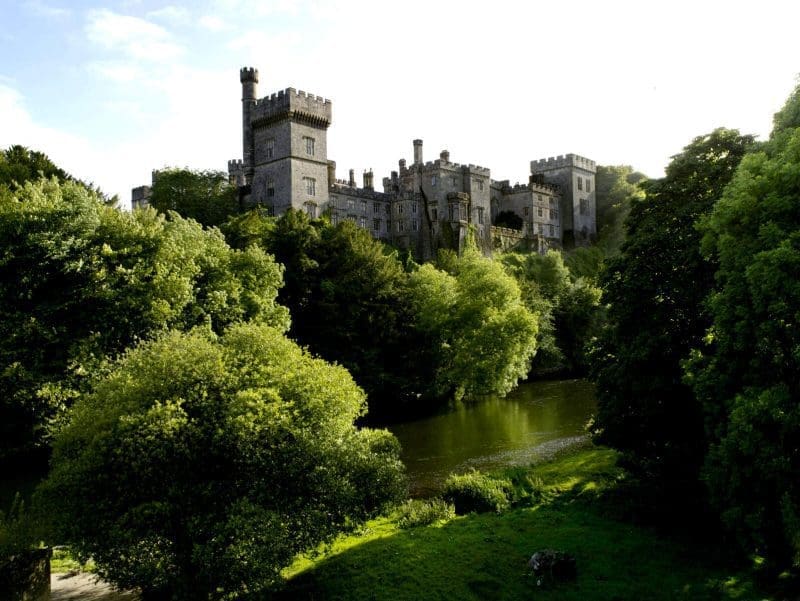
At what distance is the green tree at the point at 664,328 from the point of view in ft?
59.6

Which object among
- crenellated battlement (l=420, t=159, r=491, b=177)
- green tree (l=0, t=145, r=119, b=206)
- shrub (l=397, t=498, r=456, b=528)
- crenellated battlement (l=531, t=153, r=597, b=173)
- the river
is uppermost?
crenellated battlement (l=531, t=153, r=597, b=173)

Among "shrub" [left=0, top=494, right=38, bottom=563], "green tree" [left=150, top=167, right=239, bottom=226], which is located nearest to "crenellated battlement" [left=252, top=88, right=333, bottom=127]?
"green tree" [left=150, top=167, right=239, bottom=226]

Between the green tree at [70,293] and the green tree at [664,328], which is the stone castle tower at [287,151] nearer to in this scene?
the green tree at [70,293]

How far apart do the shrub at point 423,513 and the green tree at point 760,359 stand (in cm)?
833

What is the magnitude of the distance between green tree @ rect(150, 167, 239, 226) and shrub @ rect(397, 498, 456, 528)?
39220 millimetres

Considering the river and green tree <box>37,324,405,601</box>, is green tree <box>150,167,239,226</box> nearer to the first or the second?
the river

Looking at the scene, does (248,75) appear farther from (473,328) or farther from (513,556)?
(513,556)

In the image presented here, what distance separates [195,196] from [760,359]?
5104 centimetres

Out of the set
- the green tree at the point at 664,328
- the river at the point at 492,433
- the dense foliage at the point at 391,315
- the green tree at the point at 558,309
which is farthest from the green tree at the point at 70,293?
the green tree at the point at 558,309

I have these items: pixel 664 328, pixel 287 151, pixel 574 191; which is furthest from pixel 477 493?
pixel 574 191

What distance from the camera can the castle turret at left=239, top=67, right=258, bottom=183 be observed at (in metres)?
59.6

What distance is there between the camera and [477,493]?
21359 millimetres

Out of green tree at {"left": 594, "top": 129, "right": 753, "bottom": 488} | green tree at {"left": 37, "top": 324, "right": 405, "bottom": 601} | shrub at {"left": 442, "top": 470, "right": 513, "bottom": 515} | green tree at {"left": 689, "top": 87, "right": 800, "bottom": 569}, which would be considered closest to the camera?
green tree at {"left": 689, "top": 87, "right": 800, "bottom": 569}

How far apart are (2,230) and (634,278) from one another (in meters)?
21.3
